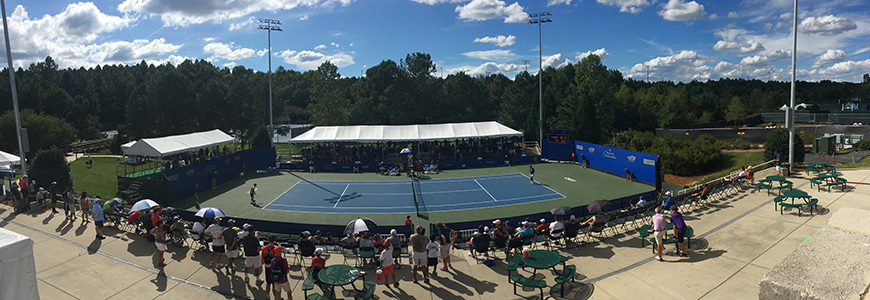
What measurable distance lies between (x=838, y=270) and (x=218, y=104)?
59.3 meters

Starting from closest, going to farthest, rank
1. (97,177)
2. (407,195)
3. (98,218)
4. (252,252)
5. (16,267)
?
(16,267), (252,252), (98,218), (407,195), (97,177)

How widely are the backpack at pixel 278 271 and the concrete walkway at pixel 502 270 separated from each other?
45.2 inches

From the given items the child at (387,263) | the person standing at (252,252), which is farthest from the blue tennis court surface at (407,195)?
the person standing at (252,252)

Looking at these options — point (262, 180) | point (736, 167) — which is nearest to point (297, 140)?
point (262, 180)

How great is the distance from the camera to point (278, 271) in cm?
915

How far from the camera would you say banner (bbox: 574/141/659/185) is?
2711 cm

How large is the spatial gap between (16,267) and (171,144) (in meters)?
29.6

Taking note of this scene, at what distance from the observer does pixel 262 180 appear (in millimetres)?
32656

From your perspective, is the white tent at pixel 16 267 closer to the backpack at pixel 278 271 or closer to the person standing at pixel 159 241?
the backpack at pixel 278 271

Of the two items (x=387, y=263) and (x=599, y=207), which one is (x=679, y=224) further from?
(x=387, y=263)

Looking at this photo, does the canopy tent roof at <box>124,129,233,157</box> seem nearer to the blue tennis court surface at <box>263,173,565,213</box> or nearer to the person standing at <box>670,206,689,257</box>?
the blue tennis court surface at <box>263,173,565,213</box>

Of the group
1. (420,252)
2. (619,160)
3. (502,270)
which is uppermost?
(619,160)

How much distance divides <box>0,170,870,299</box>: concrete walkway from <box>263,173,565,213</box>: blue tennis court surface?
34.4 feet

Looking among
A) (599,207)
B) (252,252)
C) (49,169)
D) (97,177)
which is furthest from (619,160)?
(97,177)
